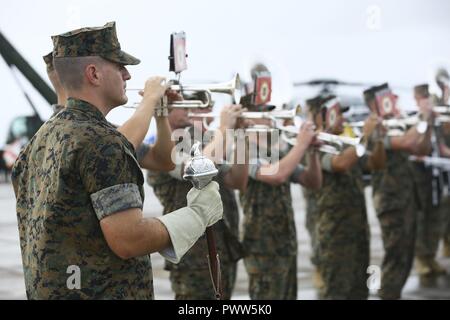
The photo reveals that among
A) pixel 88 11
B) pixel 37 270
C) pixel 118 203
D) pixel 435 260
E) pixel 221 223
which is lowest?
pixel 435 260

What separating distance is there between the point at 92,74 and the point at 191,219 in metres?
0.60

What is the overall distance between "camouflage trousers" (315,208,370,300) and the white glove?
401cm

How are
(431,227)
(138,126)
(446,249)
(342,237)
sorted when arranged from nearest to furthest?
(138,126)
(342,237)
(431,227)
(446,249)

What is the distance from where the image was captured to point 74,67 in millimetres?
3404

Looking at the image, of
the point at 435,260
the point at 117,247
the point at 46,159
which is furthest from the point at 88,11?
the point at 435,260

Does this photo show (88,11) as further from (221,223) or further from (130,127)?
(221,223)

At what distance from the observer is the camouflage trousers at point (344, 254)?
24.0ft

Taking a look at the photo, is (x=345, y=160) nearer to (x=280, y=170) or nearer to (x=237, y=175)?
(x=280, y=170)

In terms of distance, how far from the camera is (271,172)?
646 centimetres

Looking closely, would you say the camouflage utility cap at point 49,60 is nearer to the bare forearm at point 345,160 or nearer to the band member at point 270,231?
the band member at point 270,231

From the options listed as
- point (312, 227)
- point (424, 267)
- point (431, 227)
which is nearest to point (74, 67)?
point (312, 227)

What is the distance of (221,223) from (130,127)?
1.81 m

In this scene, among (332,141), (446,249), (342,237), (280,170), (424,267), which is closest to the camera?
(280,170)

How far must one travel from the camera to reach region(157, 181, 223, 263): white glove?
3.32 meters
